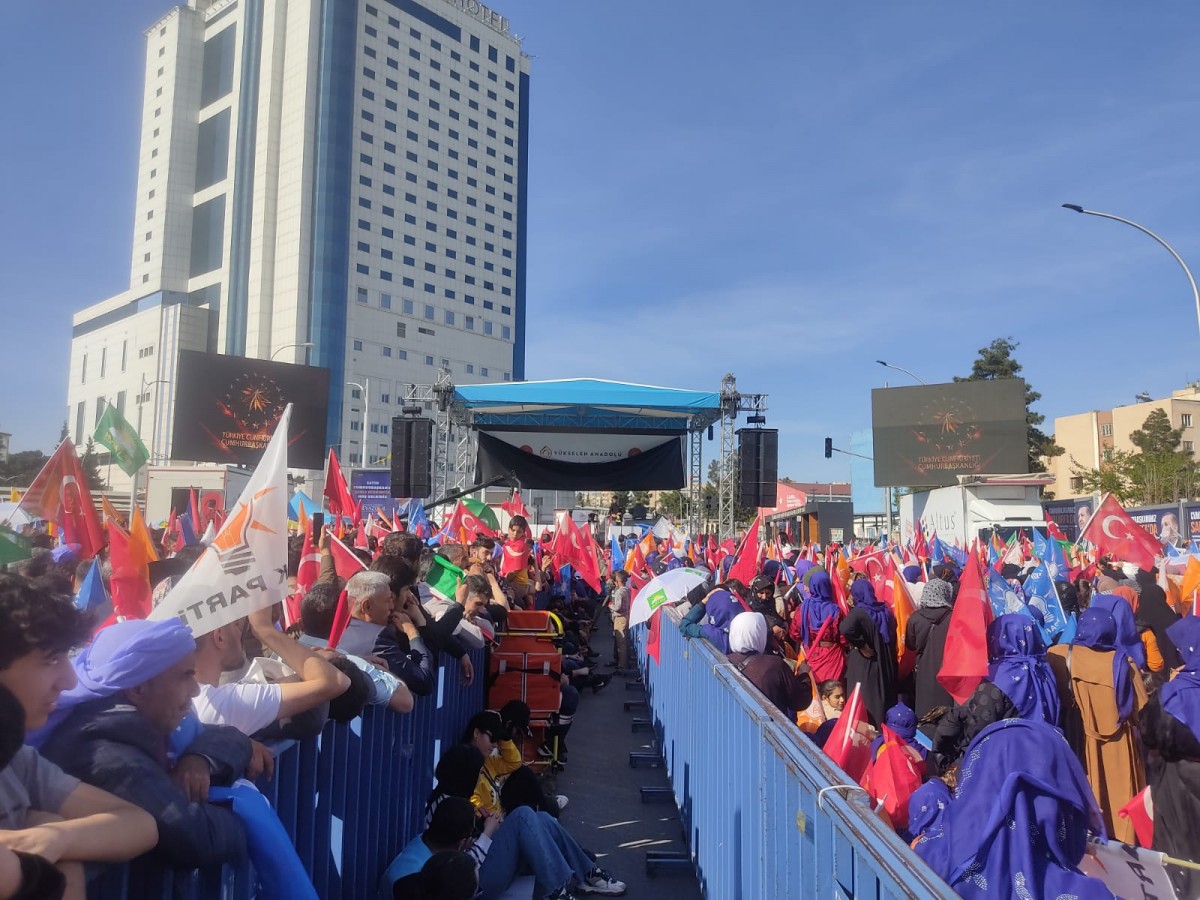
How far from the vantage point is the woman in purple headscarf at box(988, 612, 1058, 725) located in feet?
15.9

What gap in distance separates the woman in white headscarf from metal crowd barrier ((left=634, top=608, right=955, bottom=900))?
0.25m

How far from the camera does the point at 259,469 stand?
3.26 meters

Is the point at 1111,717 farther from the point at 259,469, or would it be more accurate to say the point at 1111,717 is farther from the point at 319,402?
the point at 319,402

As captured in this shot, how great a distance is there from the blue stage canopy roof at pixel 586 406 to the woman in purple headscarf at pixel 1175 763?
50.5 feet

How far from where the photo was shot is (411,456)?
19.9 m

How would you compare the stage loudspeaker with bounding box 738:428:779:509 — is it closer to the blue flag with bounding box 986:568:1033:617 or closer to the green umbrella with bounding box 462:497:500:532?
the green umbrella with bounding box 462:497:500:532

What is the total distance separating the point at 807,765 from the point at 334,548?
4320mm

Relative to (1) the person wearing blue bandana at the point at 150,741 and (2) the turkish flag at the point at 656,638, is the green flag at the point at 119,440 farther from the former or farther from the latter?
(1) the person wearing blue bandana at the point at 150,741

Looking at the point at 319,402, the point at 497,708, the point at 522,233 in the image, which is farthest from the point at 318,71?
the point at 497,708

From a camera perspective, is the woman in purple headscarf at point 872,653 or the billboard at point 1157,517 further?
the billboard at point 1157,517

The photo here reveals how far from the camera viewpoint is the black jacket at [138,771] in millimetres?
1916

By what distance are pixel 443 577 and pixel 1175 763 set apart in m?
Result: 5.23

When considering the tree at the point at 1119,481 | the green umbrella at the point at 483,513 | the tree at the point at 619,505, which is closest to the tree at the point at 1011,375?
the tree at the point at 1119,481

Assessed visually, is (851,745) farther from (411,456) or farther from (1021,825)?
(411,456)
